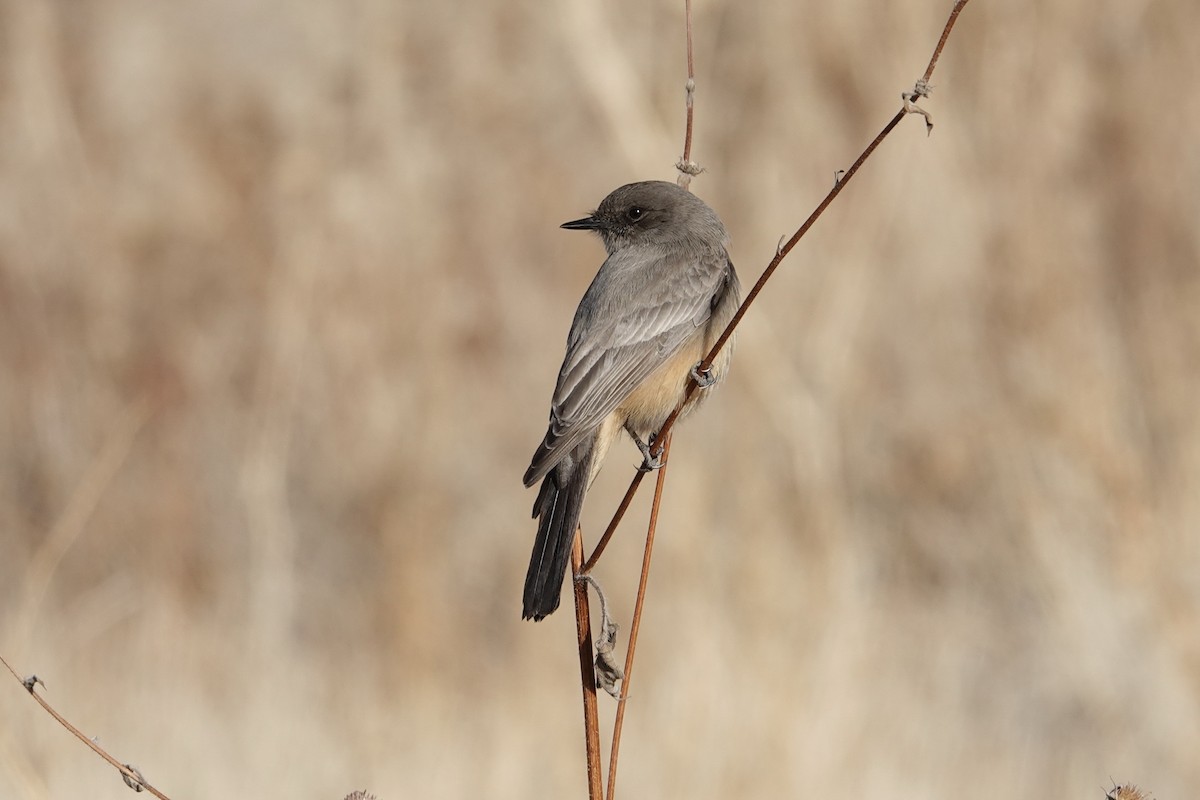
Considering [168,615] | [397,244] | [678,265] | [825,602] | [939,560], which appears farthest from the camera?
[397,244]

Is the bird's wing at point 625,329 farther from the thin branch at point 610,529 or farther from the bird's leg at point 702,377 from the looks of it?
the thin branch at point 610,529

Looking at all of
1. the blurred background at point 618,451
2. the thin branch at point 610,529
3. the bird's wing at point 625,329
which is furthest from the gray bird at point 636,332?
the blurred background at point 618,451

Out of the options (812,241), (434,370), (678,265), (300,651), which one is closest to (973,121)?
(812,241)

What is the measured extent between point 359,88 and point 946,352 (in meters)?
3.44

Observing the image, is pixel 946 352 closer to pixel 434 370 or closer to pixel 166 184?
pixel 434 370

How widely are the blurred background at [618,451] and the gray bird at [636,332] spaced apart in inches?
81.0

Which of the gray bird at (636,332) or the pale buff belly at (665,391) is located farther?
the pale buff belly at (665,391)

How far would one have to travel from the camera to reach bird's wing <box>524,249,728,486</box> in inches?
140

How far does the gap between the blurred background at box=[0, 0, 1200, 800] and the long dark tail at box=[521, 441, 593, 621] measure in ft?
7.57

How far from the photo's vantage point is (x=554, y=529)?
3.18 metres

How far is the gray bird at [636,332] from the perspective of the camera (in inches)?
136

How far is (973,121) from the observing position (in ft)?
22.3

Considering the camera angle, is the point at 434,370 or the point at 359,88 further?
the point at 359,88

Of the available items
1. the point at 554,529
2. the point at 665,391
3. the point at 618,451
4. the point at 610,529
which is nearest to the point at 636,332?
the point at 665,391
